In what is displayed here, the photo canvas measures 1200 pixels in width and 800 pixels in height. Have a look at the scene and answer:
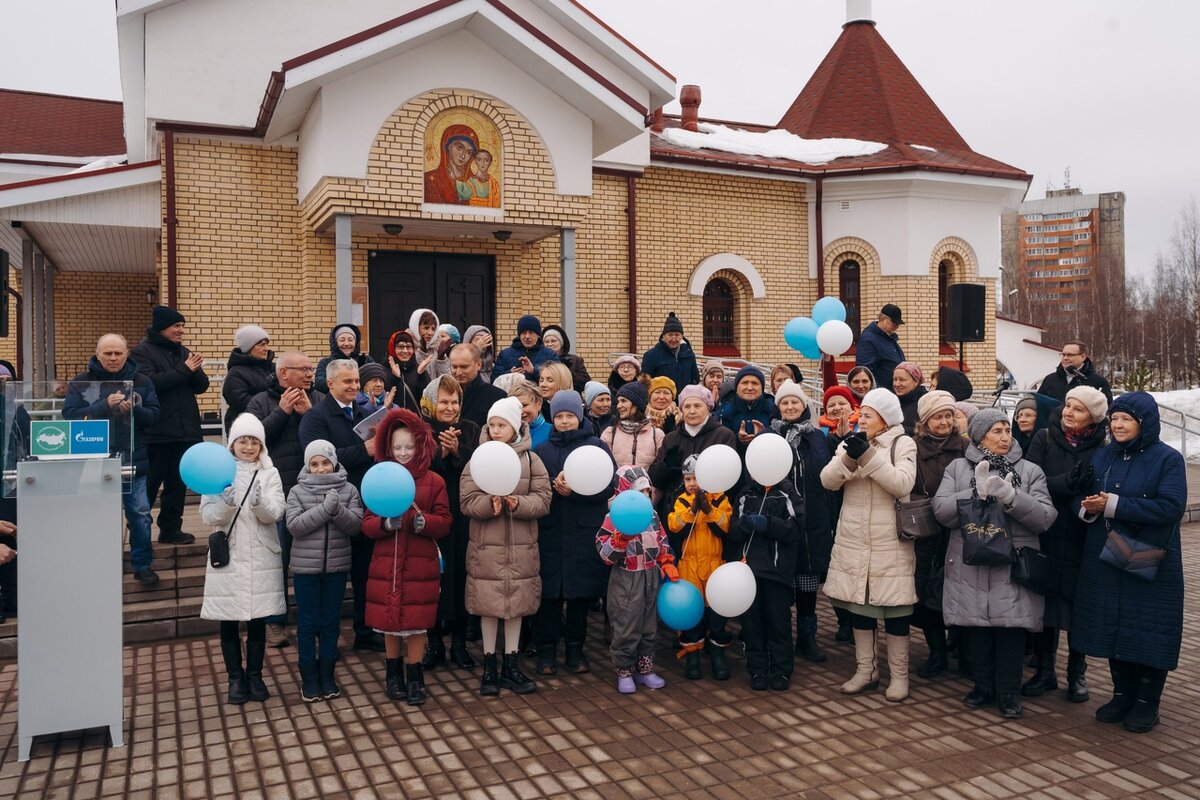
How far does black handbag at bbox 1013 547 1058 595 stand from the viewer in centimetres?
479

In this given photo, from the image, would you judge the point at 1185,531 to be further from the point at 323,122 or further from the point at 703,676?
the point at 323,122

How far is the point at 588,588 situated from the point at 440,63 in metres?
7.06


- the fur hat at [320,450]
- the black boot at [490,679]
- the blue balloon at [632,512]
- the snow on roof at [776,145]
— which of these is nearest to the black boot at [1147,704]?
the blue balloon at [632,512]

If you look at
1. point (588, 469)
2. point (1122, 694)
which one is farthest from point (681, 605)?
point (1122, 694)

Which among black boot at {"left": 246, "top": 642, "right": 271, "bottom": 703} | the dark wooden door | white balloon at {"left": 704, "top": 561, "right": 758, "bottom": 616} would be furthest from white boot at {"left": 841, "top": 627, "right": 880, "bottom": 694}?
the dark wooden door

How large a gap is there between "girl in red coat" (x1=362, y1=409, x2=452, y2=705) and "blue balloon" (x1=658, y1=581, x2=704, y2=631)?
1.36 m

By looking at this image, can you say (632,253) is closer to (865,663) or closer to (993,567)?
(865,663)

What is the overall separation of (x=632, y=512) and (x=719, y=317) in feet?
33.5

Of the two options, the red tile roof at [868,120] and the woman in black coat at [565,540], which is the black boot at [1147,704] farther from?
the red tile roof at [868,120]

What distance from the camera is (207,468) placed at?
4.62 m

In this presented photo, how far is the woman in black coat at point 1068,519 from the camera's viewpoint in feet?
16.4

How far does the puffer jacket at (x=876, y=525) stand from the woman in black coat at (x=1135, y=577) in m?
0.93

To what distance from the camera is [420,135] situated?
9.93 meters

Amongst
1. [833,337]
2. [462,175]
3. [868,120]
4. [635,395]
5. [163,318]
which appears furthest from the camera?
[868,120]
